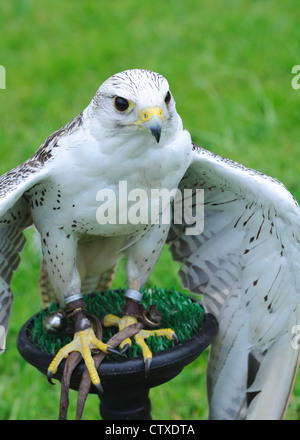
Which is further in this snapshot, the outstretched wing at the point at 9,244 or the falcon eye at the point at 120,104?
the outstretched wing at the point at 9,244

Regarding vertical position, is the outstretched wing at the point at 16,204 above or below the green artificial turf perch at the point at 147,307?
above

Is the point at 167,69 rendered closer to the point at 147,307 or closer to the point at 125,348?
the point at 147,307

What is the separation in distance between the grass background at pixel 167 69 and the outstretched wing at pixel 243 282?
2.83 feet

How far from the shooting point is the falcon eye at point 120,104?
1.72 metres

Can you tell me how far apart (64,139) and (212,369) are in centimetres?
118

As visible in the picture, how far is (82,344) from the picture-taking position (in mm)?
1947

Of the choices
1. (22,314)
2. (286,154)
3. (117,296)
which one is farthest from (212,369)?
(286,154)

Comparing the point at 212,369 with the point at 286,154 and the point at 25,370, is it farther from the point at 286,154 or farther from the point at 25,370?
the point at 286,154

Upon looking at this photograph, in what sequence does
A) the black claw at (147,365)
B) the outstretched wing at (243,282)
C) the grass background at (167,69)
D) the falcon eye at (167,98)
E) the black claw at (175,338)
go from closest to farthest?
the falcon eye at (167,98) → the black claw at (147,365) → the black claw at (175,338) → the outstretched wing at (243,282) → the grass background at (167,69)

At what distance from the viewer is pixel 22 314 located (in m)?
3.55

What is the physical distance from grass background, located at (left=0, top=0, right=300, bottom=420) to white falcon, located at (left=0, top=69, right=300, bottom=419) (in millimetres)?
949

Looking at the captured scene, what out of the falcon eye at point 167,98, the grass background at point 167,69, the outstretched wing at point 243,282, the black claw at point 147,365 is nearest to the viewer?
the falcon eye at point 167,98

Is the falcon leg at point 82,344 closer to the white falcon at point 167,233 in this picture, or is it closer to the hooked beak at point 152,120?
the white falcon at point 167,233

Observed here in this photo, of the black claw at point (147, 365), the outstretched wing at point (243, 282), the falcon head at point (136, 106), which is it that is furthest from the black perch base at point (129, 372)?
the falcon head at point (136, 106)
